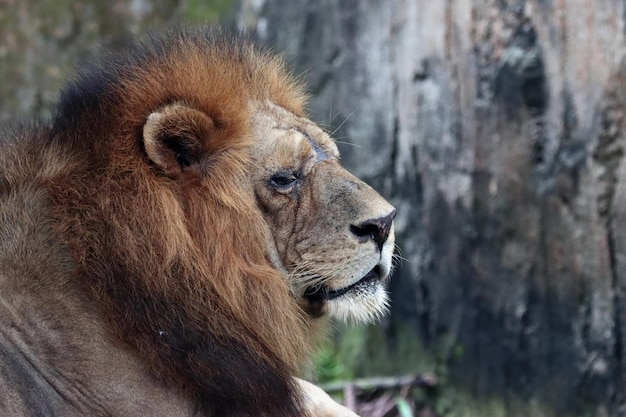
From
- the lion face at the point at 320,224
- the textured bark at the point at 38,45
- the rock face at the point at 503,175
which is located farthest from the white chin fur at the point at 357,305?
the textured bark at the point at 38,45

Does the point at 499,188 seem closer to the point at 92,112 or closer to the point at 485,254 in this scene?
the point at 485,254

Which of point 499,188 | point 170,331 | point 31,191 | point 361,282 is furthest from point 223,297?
point 499,188

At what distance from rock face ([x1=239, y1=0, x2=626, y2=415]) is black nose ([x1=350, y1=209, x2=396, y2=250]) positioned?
955mm

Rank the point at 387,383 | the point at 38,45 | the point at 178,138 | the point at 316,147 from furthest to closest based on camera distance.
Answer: the point at 38,45 < the point at 387,383 < the point at 316,147 < the point at 178,138

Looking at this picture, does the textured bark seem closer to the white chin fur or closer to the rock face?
the rock face

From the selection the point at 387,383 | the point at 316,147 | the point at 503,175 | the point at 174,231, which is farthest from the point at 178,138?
the point at 387,383

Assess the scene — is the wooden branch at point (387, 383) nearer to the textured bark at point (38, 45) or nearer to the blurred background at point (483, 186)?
the blurred background at point (483, 186)

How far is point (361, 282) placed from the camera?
3.62 metres

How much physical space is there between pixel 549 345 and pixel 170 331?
260cm

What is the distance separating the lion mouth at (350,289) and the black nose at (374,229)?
0.15 meters

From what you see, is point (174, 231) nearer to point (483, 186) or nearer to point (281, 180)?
point (281, 180)

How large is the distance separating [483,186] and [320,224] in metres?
2.01

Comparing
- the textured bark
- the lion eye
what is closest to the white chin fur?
the lion eye

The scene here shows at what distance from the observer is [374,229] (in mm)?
3488
